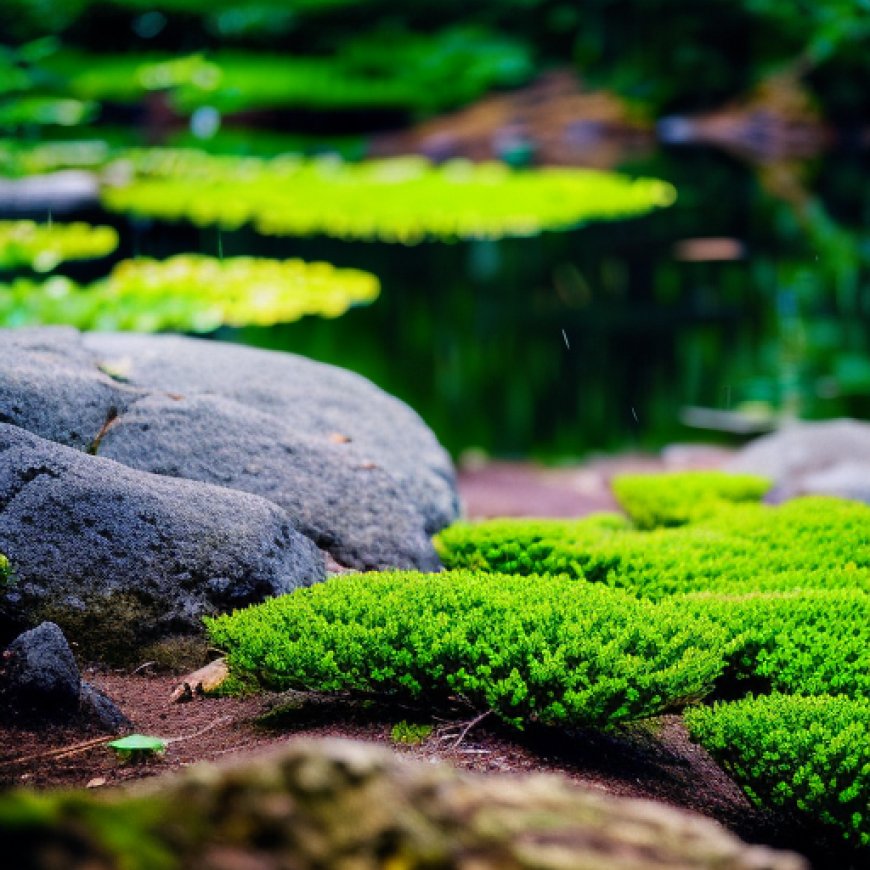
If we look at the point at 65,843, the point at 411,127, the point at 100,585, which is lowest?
the point at 411,127

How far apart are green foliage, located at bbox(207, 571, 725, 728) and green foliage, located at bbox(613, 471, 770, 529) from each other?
7.69 ft

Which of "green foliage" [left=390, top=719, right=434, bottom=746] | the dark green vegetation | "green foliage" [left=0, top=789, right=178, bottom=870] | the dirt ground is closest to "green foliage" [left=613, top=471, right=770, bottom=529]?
the dirt ground

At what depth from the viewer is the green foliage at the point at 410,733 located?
11.6ft

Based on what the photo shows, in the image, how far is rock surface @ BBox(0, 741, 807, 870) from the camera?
1375mm

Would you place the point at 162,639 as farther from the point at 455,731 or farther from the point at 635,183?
the point at 635,183

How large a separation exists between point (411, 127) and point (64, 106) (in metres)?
11.5

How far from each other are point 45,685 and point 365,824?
2330 millimetres

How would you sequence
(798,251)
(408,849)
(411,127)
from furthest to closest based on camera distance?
1. (411,127)
2. (798,251)
3. (408,849)

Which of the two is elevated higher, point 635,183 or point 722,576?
point 722,576

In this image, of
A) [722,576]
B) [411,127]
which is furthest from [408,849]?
[411,127]

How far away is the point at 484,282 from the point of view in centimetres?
1689

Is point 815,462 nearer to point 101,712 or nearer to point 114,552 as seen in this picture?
point 114,552

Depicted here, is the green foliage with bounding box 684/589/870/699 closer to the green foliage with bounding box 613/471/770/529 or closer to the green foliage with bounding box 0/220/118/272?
the green foliage with bounding box 613/471/770/529

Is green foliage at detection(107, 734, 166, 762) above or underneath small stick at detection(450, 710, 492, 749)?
above
